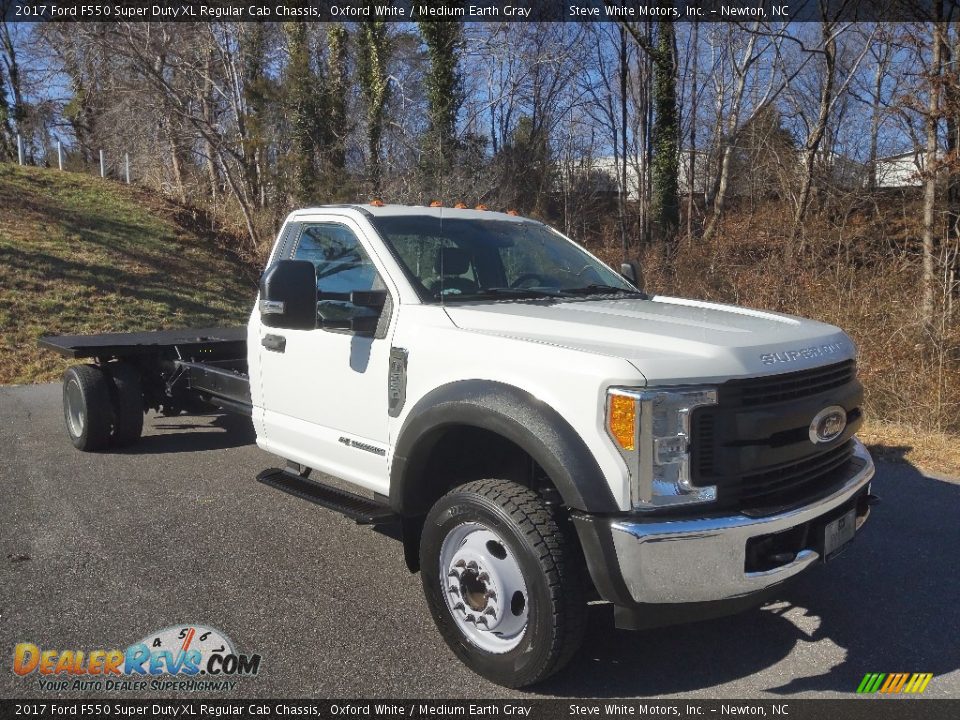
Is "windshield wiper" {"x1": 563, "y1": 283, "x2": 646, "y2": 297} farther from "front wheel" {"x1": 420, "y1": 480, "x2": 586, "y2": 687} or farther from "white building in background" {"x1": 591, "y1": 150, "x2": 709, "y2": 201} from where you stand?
"white building in background" {"x1": 591, "y1": 150, "x2": 709, "y2": 201}

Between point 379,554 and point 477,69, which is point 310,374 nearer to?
point 379,554

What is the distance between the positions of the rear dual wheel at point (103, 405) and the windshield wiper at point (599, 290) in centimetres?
443

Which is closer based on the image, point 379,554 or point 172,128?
point 379,554

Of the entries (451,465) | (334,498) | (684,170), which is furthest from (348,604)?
(684,170)

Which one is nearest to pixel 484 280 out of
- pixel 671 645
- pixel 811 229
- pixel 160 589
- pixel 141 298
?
pixel 671 645

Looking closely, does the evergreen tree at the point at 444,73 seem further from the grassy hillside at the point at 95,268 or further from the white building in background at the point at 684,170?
the white building in background at the point at 684,170

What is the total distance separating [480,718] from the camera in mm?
3047

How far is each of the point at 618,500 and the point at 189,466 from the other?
4.71 meters

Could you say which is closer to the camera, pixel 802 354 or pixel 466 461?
pixel 802 354

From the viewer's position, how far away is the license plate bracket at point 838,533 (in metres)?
3.22

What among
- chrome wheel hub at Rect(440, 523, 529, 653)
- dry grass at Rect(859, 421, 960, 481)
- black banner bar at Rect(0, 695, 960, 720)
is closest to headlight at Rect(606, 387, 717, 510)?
chrome wheel hub at Rect(440, 523, 529, 653)

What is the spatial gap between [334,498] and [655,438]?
6.37ft

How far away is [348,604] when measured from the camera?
157 inches

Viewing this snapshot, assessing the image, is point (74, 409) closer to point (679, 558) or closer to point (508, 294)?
point (508, 294)
